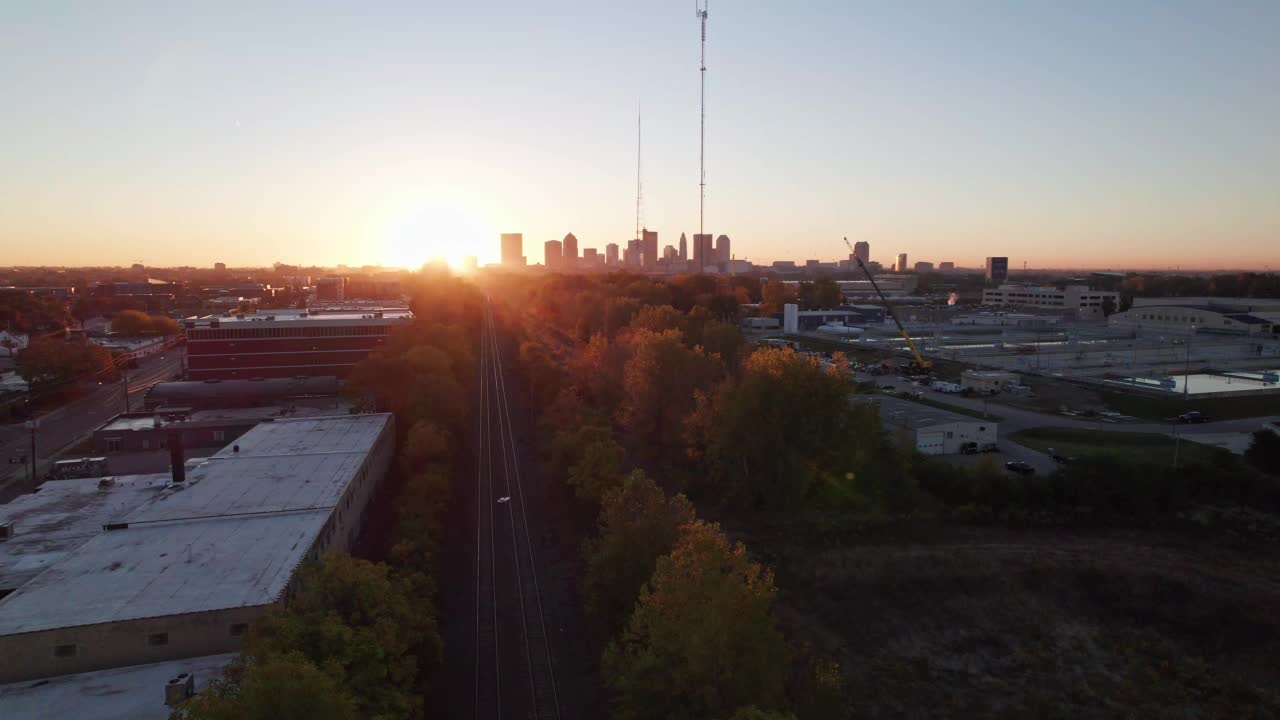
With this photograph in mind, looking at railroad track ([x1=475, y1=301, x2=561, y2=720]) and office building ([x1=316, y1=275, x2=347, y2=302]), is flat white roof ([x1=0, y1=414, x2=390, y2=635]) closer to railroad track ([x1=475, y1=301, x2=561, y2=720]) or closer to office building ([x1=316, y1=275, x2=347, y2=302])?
railroad track ([x1=475, y1=301, x2=561, y2=720])

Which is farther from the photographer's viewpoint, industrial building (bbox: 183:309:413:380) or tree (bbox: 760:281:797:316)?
tree (bbox: 760:281:797:316)

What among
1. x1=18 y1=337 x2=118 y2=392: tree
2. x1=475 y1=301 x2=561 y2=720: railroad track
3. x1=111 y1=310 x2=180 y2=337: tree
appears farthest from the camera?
x1=111 y1=310 x2=180 y2=337: tree

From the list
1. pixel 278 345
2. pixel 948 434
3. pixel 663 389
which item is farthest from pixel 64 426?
pixel 948 434

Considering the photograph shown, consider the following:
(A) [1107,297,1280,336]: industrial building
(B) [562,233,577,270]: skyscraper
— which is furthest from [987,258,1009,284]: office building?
(B) [562,233,577,270]: skyscraper

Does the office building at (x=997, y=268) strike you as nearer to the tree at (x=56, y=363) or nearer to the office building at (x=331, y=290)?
the office building at (x=331, y=290)

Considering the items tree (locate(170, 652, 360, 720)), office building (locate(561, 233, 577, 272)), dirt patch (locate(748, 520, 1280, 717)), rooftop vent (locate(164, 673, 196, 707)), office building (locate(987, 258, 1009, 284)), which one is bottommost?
dirt patch (locate(748, 520, 1280, 717))

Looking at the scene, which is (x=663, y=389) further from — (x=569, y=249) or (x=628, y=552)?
(x=569, y=249)
